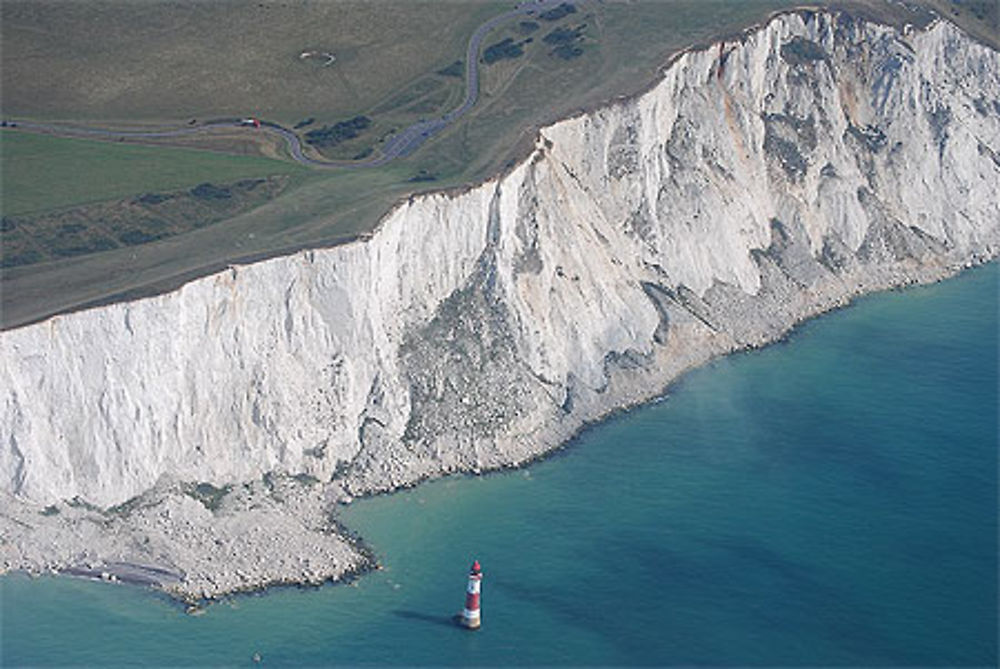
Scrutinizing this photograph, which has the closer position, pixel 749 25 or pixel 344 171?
pixel 344 171

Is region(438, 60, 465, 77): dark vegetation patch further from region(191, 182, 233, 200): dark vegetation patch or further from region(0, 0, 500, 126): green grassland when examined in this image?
region(191, 182, 233, 200): dark vegetation patch

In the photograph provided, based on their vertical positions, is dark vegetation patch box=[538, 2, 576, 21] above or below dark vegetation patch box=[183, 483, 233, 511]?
above

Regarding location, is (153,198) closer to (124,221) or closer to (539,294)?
(124,221)

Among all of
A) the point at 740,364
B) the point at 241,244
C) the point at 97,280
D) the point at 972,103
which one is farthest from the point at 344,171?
the point at 972,103

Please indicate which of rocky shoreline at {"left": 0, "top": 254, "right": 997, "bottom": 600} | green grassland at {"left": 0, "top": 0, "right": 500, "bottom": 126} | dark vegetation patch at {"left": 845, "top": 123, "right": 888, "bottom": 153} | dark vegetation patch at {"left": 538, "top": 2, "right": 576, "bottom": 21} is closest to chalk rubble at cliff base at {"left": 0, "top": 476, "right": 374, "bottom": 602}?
rocky shoreline at {"left": 0, "top": 254, "right": 997, "bottom": 600}

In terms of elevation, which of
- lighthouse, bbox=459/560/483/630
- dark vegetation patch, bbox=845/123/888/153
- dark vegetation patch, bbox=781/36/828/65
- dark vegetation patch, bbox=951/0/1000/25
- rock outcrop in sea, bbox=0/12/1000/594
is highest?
dark vegetation patch, bbox=951/0/1000/25

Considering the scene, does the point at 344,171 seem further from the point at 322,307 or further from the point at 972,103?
the point at 972,103
